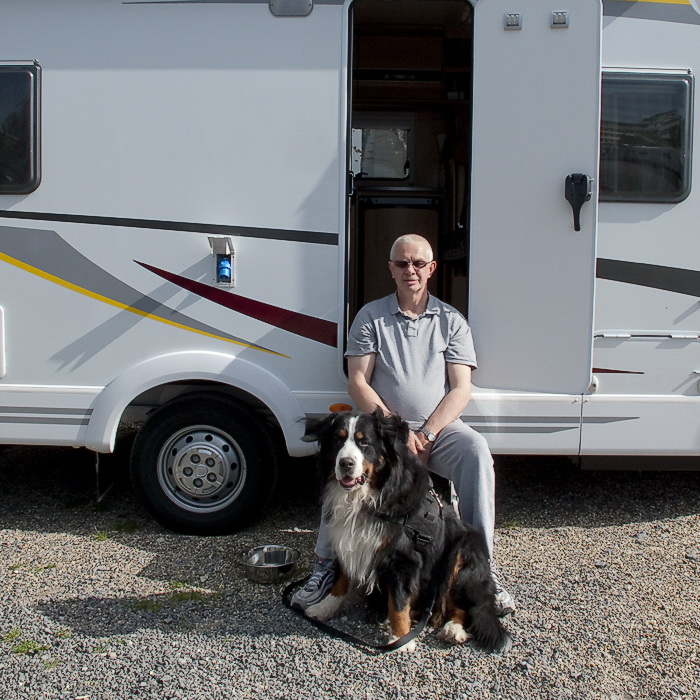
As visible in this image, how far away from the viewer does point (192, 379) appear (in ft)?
12.5

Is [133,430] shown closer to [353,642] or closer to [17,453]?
[17,453]

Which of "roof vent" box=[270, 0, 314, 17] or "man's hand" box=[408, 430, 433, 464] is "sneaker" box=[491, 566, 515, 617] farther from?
"roof vent" box=[270, 0, 314, 17]

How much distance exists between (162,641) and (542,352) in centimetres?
213

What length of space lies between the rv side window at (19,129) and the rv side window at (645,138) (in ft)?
9.13

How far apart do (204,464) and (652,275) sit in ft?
8.00

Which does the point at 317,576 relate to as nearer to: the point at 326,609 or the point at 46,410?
the point at 326,609

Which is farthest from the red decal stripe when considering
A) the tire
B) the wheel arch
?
the tire

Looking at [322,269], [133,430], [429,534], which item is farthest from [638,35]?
[133,430]

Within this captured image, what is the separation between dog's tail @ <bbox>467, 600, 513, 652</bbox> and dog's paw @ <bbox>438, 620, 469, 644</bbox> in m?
0.03

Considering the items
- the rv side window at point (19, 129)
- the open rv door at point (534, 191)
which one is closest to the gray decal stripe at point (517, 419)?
the open rv door at point (534, 191)

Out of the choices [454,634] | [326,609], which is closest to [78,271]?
[326,609]

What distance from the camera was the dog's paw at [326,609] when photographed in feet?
10.0

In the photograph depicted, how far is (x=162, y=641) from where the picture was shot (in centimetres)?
289

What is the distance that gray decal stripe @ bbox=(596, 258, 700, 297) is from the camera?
3770 mm
